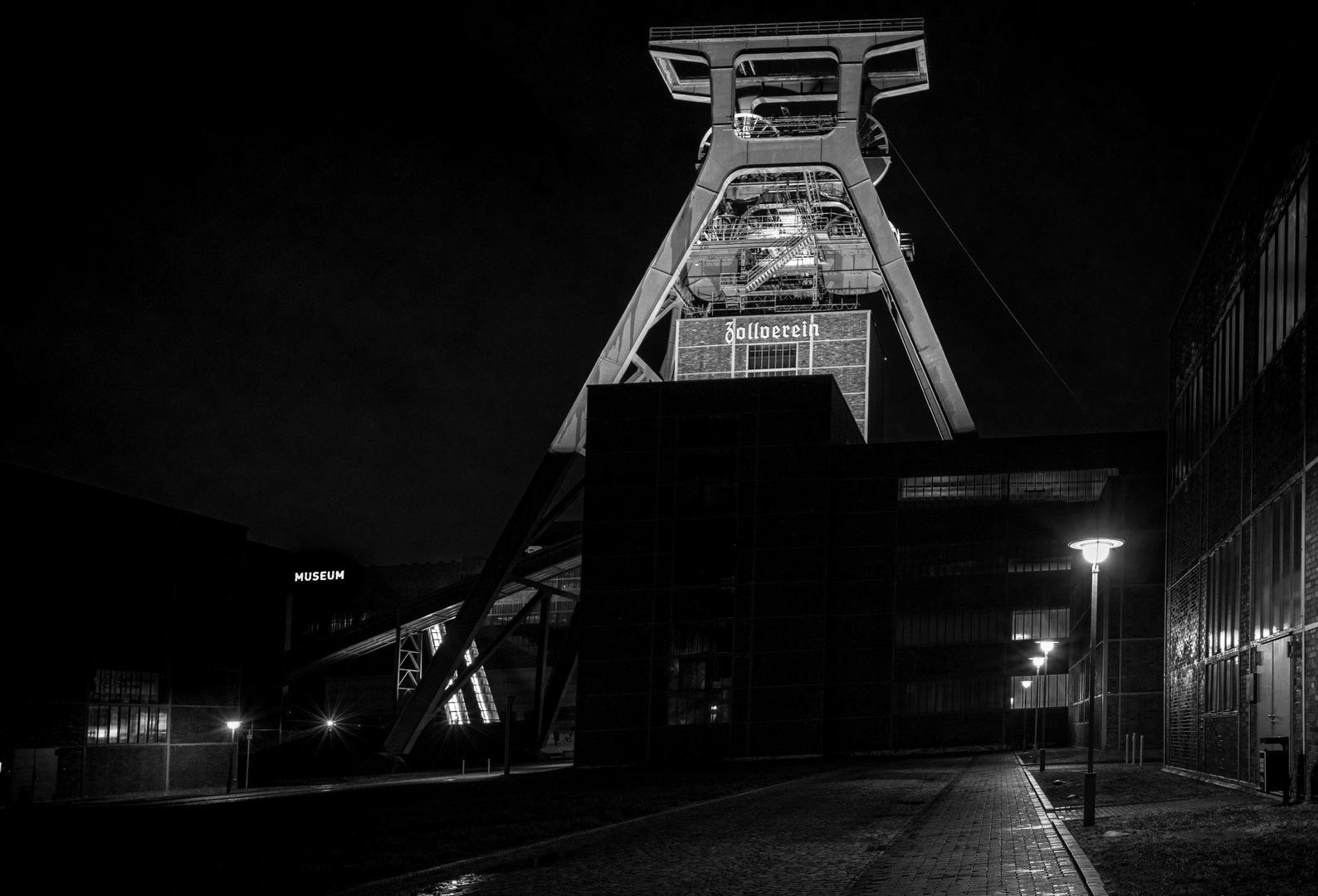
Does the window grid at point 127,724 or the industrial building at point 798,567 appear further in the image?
the industrial building at point 798,567

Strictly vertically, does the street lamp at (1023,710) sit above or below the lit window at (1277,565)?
below

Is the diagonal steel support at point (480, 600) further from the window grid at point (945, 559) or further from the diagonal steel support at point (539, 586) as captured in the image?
the window grid at point (945, 559)

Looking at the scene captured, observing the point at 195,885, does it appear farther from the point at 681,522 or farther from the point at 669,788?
the point at 681,522

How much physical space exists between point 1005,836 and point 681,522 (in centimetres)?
4113

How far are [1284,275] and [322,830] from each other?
1679 centimetres

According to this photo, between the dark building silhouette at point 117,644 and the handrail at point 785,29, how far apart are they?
32.4 m

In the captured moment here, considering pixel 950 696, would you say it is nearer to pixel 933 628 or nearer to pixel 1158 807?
pixel 933 628

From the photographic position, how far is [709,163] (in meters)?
68.7

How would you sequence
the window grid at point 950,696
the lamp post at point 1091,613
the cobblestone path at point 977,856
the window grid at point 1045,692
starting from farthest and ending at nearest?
1. the window grid at point 1045,692
2. the window grid at point 950,696
3. the lamp post at point 1091,613
4. the cobblestone path at point 977,856

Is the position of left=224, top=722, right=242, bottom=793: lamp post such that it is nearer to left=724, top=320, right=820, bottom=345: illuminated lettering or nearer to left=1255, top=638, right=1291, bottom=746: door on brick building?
left=1255, top=638, right=1291, bottom=746: door on brick building

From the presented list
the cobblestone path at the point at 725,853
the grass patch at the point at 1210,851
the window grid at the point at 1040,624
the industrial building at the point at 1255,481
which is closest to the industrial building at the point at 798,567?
the window grid at the point at 1040,624

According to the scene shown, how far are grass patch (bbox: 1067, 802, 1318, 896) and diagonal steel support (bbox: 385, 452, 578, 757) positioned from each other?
4510 cm

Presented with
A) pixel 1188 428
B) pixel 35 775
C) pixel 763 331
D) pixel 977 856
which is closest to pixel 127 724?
pixel 35 775

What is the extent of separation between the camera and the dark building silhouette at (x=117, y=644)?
42.0m
